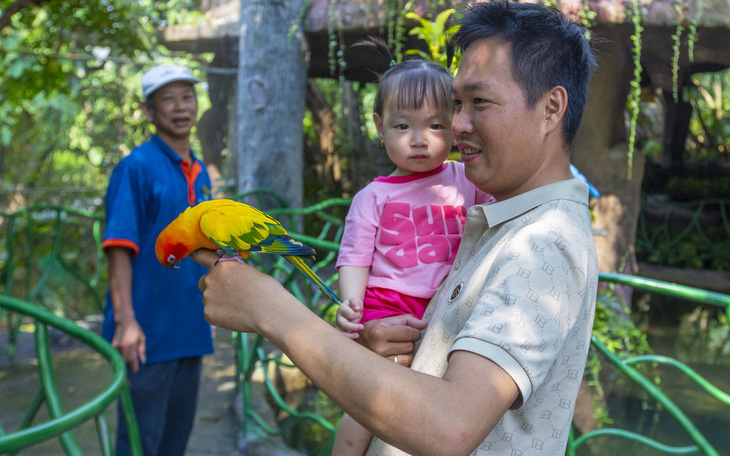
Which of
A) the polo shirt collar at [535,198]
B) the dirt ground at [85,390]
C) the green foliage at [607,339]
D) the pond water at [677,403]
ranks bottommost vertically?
the pond water at [677,403]

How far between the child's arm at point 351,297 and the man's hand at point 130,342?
114 centimetres

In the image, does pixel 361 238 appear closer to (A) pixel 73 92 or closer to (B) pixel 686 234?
(A) pixel 73 92

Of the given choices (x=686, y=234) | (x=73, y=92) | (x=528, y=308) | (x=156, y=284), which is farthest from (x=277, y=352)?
(x=686, y=234)

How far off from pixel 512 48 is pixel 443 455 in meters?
0.60

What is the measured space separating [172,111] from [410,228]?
146 cm

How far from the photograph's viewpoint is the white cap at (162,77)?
242 cm

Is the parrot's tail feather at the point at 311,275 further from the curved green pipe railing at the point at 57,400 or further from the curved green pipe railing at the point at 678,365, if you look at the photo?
the curved green pipe railing at the point at 678,365

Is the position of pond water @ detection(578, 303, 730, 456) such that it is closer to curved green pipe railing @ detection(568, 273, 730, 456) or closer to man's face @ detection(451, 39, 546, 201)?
curved green pipe railing @ detection(568, 273, 730, 456)

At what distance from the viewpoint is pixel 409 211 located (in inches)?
53.1

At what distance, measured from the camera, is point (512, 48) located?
3.14 ft

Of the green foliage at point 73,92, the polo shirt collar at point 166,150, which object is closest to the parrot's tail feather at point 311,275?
the polo shirt collar at point 166,150

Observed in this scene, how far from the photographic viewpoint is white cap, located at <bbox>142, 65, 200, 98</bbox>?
2420mm

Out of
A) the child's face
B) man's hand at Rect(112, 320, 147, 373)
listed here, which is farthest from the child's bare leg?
man's hand at Rect(112, 320, 147, 373)

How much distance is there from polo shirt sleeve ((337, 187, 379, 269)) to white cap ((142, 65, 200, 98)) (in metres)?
1.40
